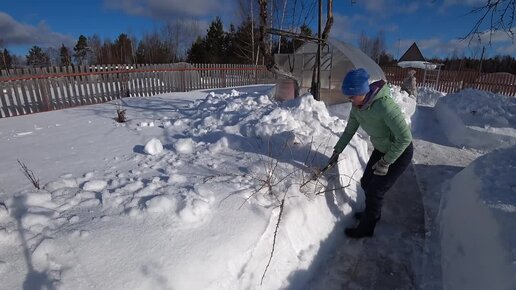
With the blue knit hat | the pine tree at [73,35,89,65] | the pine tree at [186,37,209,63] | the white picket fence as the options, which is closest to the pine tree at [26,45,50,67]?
the pine tree at [73,35,89,65]

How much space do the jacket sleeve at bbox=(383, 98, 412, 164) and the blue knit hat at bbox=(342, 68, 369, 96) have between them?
9.3 inches

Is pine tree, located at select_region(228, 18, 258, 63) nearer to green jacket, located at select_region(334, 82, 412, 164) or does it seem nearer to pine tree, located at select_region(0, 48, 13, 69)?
pine tree, located at select_region(0, 48, 13, 69)

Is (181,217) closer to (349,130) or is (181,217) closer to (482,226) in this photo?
(349,130)

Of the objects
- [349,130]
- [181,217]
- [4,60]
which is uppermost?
[4,60]

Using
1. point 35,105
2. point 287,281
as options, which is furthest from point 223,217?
point 35,105

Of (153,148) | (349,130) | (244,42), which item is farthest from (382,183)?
(244,42)

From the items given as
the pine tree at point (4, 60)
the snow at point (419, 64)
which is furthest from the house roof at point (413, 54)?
the pine tree at point (4, 60)

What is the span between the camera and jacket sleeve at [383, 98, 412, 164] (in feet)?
8.20

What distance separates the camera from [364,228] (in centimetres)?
292

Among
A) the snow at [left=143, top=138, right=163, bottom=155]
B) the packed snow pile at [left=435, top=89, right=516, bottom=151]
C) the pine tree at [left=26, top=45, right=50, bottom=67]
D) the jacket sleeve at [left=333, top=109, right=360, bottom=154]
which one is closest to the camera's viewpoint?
the jacket sleeve at [left=333, top=109, right=360, bottom=154]

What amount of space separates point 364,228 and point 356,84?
146 centimetres

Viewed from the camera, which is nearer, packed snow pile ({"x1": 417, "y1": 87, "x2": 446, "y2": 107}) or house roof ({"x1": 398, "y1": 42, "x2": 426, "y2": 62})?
packed snow pile ({"x1": 417, "y1": 87, "x2": 446, "y2": 107})

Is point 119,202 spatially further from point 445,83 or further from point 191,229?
point 445,83

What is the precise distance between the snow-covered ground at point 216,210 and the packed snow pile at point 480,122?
2.17 m
